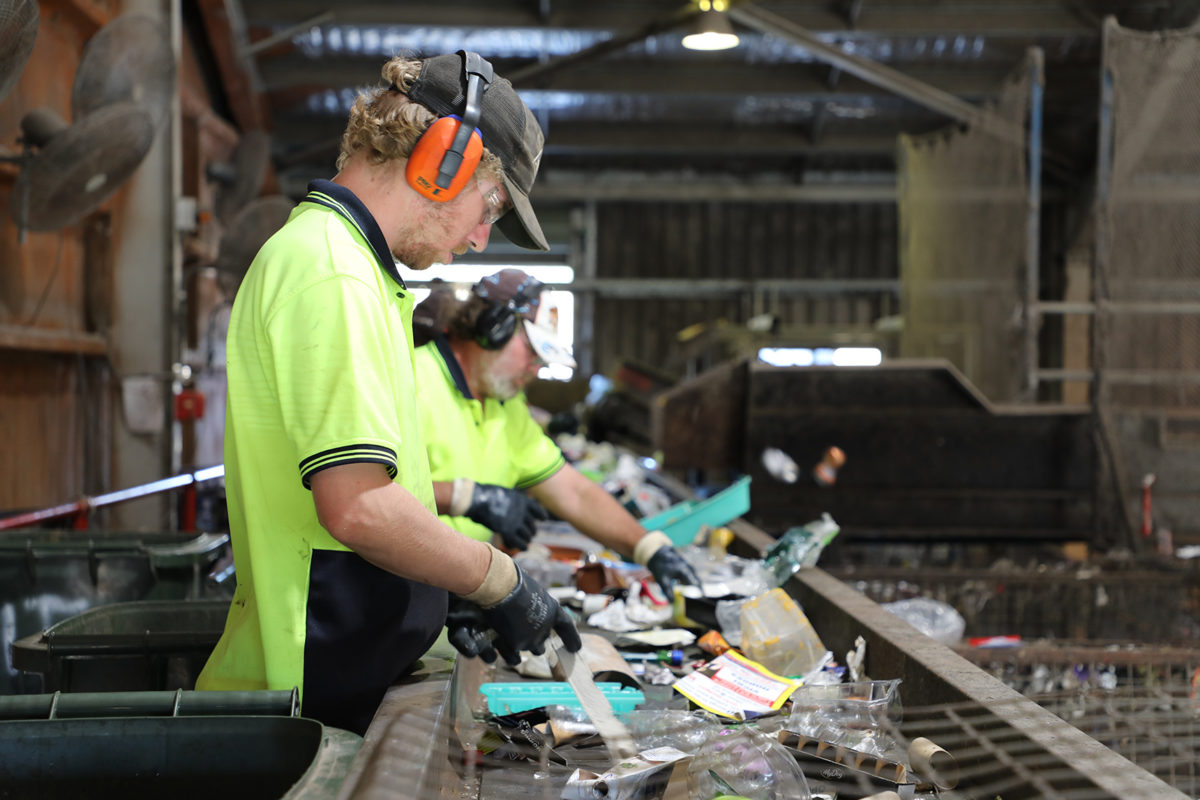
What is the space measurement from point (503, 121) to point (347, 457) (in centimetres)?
69

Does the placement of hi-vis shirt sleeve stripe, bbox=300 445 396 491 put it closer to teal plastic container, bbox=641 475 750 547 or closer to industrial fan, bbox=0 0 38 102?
industrial fan, bbox=0 0 38 102

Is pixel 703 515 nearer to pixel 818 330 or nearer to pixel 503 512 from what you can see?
pixel 503 512

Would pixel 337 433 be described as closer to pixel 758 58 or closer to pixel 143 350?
pixel 143 350

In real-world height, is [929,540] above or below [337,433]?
below

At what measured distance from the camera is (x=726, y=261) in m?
14.2

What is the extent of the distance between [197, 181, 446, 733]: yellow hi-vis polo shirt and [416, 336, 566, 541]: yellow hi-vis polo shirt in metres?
1.14

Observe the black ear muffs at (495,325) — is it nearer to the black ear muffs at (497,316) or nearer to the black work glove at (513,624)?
the black ear muffs at (497,316)

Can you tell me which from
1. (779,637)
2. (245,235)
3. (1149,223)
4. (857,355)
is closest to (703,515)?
(779,637)

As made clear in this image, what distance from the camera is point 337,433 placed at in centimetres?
144

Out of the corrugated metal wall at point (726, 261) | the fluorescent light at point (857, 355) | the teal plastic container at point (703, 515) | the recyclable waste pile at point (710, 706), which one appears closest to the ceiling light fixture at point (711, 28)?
the teal plastic container at point (703, 515)

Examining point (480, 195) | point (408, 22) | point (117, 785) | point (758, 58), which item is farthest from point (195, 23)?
point (117, 785)

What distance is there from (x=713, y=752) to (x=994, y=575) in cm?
326

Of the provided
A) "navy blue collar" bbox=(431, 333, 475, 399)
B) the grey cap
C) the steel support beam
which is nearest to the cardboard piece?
the grey cap

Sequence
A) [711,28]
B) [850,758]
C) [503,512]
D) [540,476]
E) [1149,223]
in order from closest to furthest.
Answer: [850,758], [503,512], [540,476], [1149,223], [711,28]
